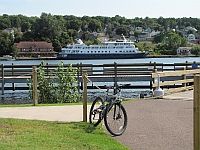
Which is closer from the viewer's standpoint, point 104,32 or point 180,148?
point 180,148

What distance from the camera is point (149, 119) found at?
930cm

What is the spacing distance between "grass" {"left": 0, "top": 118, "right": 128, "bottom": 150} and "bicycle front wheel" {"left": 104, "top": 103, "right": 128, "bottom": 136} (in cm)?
23

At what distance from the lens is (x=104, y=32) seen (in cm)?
18975

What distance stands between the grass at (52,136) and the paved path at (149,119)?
502 millimetres

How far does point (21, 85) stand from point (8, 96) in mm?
5080

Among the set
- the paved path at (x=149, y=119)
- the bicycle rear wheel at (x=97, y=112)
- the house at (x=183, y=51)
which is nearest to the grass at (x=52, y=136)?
the bicycle rear wheel at (x=97, y=112)

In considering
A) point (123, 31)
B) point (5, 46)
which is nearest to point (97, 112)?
point (5, 46)

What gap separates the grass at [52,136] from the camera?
20.6 feet

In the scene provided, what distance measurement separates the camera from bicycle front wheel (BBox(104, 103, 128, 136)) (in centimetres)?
768

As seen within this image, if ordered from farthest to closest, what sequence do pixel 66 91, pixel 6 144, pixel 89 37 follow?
pixel 89 37 < pixel 66 91 < pixel 6 144

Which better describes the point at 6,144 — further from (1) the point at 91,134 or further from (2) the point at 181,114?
(2) the point at 181,114

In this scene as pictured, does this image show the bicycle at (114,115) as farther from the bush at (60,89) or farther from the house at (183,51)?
the house at (183,51)

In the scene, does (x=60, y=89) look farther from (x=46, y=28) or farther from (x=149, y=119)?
(x=46, y=28)

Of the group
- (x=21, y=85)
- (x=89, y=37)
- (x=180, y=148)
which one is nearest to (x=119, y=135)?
(x=180, y=148)
